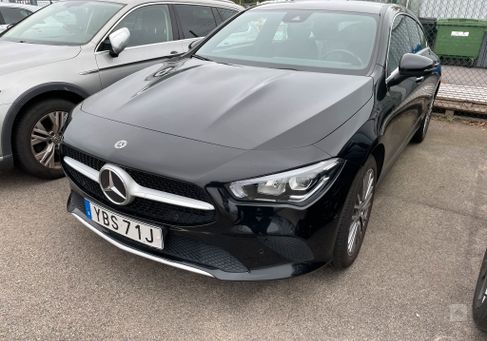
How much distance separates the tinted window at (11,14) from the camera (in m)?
7.42

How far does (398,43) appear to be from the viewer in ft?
10.4

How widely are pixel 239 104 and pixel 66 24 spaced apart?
261cm

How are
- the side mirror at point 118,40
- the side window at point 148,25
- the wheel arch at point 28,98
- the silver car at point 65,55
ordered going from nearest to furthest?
1. the wheel arch at point 28,98
2. the silver car at point 65,55
3. the side mirror at point 118,40
4. the side window at point 148,25

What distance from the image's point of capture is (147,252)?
2.07 metres

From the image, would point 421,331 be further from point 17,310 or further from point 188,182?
point 17,310

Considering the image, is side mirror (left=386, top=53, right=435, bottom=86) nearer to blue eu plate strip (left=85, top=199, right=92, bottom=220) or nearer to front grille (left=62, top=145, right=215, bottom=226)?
front grille (left=62, top=145, right=215, bottom=226)

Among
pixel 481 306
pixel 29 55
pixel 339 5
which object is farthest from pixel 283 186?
pixel 29 55

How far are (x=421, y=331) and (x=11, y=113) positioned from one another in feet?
9.94

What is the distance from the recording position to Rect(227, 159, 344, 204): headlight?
1.82 metres

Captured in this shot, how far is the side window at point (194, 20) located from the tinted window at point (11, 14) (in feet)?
14.8

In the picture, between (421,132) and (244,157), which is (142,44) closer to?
(244,157)

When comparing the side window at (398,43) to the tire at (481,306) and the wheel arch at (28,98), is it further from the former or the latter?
the wheel arch at (28,98)

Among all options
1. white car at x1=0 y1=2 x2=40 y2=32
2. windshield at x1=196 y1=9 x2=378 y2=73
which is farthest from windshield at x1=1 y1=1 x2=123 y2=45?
white car at x1=0 y1=2 x2=40 y2=32

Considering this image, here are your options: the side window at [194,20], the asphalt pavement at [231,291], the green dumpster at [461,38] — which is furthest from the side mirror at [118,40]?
the green dumpster at [461,38]
